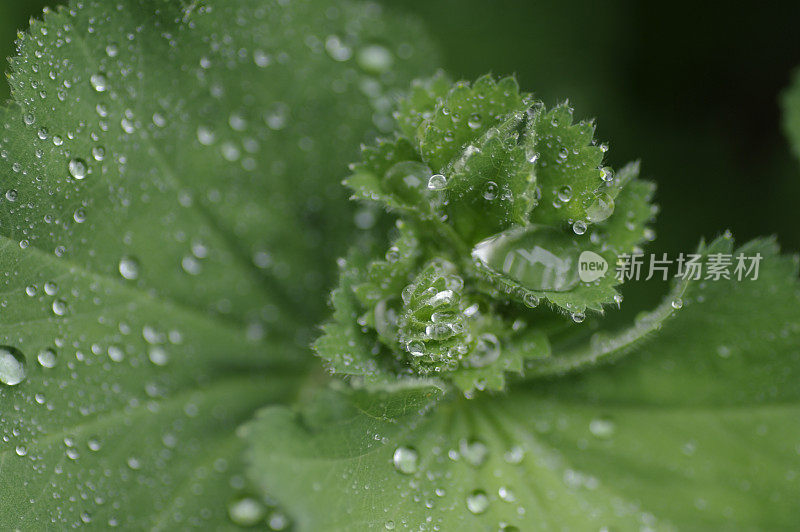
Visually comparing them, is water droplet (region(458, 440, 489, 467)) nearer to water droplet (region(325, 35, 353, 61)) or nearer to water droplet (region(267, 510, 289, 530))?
water droplet (region(267, 510, 289, 530))

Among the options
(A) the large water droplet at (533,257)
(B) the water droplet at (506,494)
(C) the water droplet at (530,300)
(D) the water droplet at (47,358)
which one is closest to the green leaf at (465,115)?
(A) the large water droplet at (533,257)

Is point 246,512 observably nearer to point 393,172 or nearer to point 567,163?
point 393,172

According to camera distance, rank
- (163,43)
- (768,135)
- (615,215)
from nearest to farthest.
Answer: (615,215) → (163,43) → (768,135)

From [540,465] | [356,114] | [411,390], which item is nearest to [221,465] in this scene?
[411,390]

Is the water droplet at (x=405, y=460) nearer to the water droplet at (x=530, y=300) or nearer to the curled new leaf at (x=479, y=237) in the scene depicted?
the curled new leaf at (x=479, y=237)

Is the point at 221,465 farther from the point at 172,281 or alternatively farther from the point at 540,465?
the point at 540,465

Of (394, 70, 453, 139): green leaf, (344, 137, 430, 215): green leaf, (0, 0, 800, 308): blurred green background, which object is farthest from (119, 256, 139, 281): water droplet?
(0, 0, 800, 308): blurred green background
